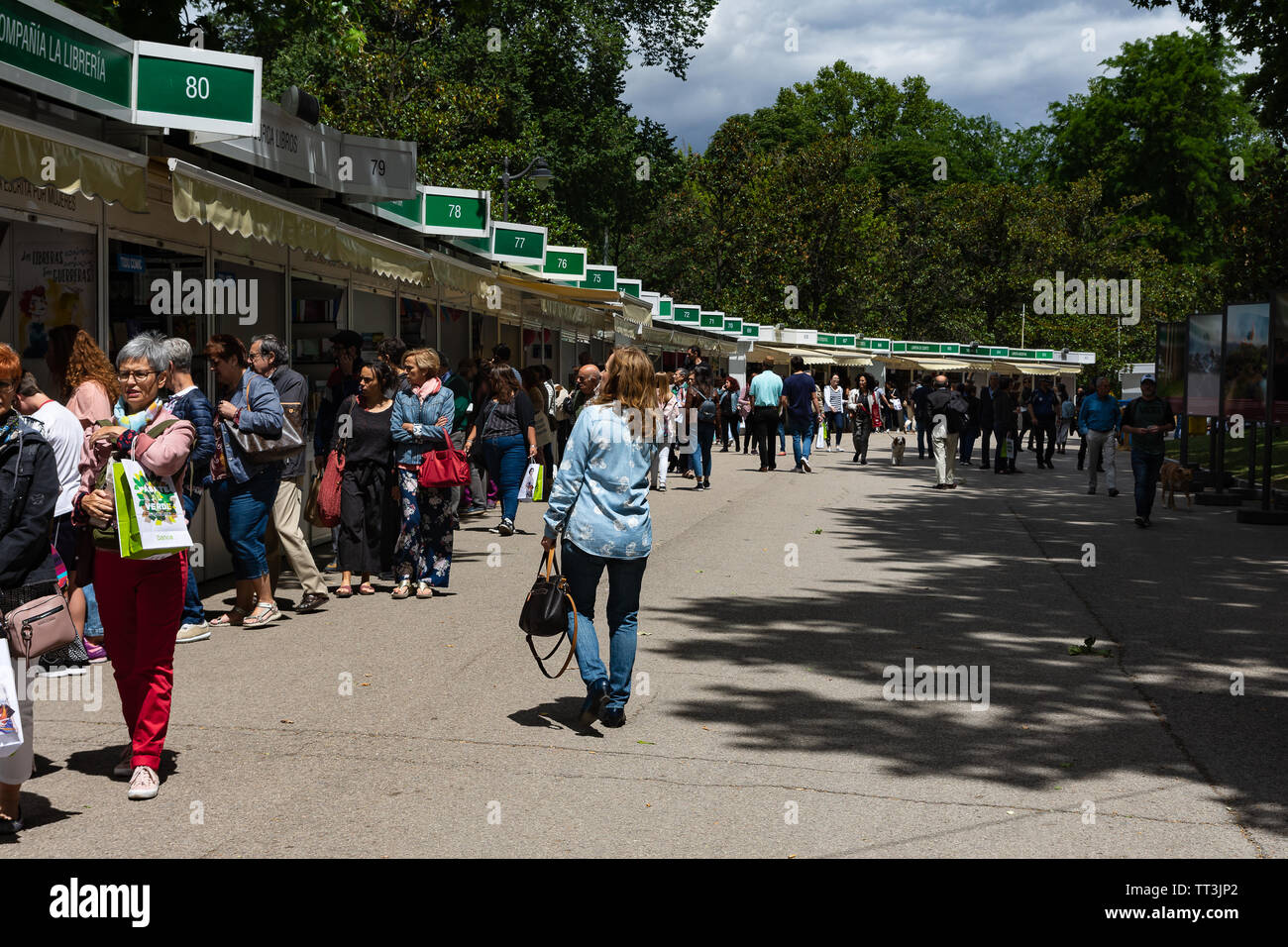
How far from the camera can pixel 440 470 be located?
977 centimetres

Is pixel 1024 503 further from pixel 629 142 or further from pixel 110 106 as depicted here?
pixel 629 142

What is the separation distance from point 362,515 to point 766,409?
15600 millimetres

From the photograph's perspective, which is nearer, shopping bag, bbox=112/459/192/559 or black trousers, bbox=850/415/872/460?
shopping bag, bbox=112/459/192/559

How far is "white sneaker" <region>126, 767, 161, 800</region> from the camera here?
5.10 m

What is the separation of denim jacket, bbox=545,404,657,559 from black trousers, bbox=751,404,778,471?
736 inches

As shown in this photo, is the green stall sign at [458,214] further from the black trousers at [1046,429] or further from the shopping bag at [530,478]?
the black trousers at [1046,429]

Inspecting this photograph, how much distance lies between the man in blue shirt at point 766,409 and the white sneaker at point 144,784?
1909 cm

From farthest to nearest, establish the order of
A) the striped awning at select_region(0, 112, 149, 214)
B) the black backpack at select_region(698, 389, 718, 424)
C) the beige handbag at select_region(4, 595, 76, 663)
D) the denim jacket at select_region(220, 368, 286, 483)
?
the black backpack at select_region(698, 389, 718, 424) → the denim jacket at select_region(220, 368, 286, 483) → the striped awning at select_region(0, 112, 149, 214) → the beige handbag at select_region(4, 595, 76, 663)

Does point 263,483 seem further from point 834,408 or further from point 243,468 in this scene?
point 834,408

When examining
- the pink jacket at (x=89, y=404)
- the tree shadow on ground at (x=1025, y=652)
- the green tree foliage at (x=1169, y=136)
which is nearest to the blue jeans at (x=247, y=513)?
the pink jacket at (x=89, y=404)

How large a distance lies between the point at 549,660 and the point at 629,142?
4116 cm

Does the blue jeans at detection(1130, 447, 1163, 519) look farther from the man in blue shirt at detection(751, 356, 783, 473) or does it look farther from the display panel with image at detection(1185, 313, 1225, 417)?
the man in blue shirt at detection(751, 356, 783, 473)

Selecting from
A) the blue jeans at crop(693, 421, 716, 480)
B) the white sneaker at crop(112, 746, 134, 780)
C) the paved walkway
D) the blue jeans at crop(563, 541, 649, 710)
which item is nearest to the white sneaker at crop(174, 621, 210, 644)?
the paved walkway
